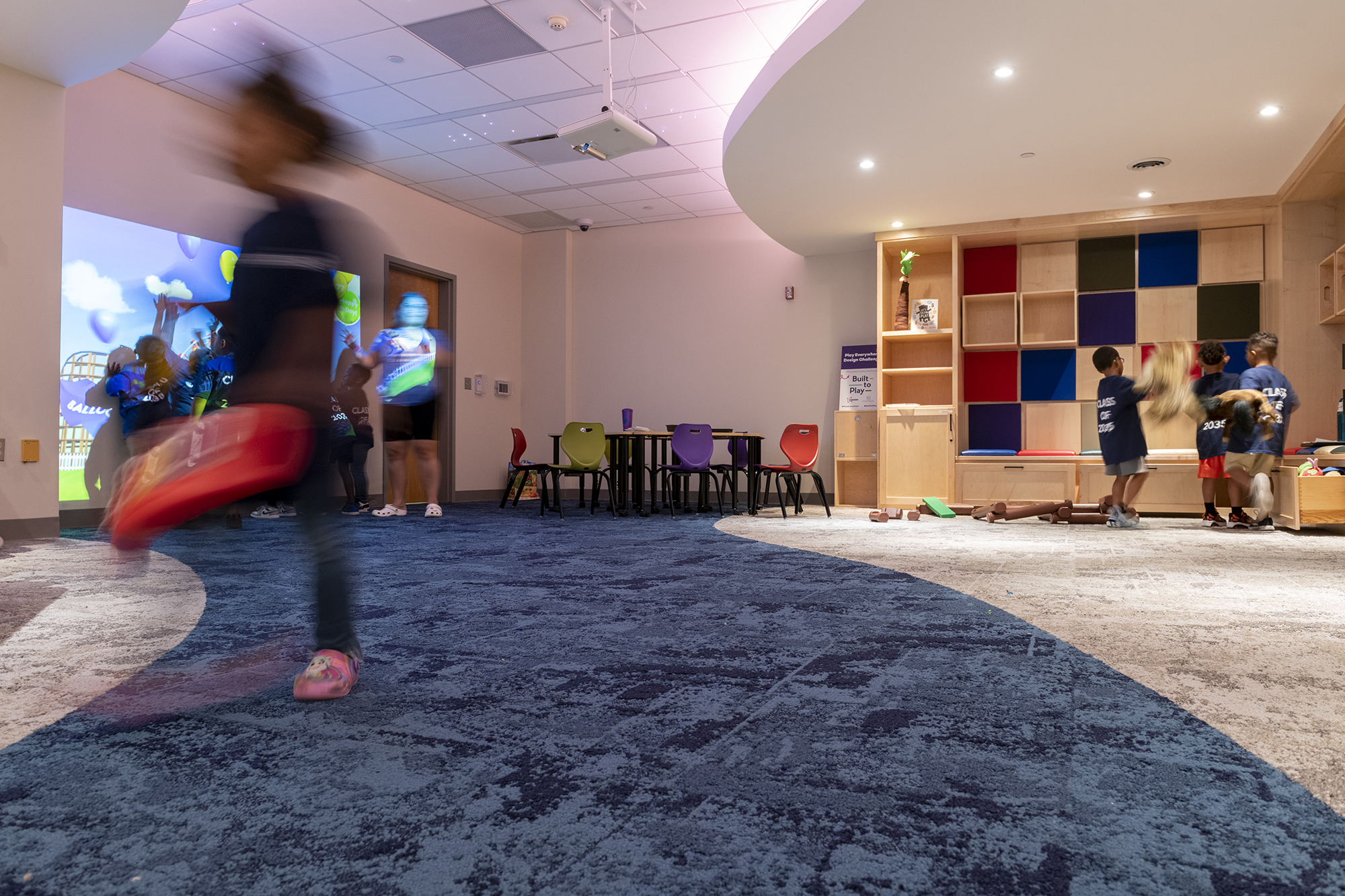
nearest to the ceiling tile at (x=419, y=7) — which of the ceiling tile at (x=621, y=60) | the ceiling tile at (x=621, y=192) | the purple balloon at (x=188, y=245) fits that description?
the ceiling tile at (x=621, y=60)

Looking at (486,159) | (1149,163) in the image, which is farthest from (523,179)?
(1149,163)

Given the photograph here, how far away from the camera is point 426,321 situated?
8.79 meters

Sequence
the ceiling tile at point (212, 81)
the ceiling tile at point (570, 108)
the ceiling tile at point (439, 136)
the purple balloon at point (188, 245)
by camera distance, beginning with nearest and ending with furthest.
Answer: the ceiling tile at point (212, 81) < the purple balloon at point (188, 245) < the ceiling tile at point (570, 108) < the ceiling tile at point (439, 136)

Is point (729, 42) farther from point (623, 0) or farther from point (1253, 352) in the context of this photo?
point (1253, 352)

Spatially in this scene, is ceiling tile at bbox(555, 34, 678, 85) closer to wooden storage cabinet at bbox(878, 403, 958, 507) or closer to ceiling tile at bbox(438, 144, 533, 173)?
ceiling tile at bbox(438, 144, 533, 173)

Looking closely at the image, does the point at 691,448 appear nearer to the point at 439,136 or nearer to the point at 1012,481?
the point at 1012,481

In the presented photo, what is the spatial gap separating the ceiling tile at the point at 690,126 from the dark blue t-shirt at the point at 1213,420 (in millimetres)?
4224

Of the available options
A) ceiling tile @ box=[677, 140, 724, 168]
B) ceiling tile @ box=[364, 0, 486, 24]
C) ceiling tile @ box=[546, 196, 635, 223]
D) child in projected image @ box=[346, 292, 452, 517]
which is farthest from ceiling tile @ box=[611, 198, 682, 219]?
ceiling tile @ box=[364, 0, 486, 24]

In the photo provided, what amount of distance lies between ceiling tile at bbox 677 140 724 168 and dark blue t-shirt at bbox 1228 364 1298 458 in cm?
450

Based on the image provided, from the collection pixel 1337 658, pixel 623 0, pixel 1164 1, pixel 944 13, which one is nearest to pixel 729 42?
pixel 623 0

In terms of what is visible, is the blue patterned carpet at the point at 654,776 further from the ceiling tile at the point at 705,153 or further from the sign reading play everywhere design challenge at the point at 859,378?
the sign reading play everywhere design challenge at the point at 859,378

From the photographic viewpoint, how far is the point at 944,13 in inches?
165

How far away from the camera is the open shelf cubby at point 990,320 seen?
7.90 metres

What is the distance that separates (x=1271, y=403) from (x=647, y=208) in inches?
241
